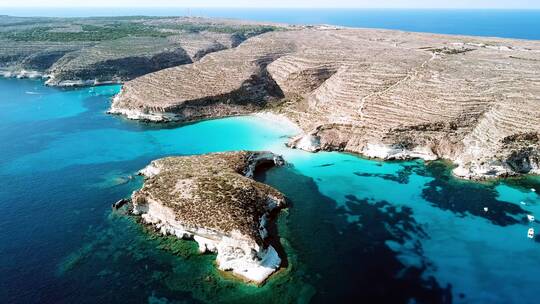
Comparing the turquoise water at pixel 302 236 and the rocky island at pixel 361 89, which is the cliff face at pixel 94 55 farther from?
the turquoise water at pixel 302 236

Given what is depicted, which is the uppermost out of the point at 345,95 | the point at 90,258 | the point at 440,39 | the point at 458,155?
the point at 440,39

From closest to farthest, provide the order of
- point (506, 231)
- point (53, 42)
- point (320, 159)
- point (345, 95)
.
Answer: point (506, 231), point (320, 159), point (345, 95), point (53, 42)

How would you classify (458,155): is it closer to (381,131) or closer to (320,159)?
(381,131)

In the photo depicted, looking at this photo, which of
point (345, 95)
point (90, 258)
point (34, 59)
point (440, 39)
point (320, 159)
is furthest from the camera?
point (34, 59)

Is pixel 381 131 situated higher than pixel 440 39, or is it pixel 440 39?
pixel 440 39

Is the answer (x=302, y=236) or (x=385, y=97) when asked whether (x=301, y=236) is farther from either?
(x=385, y=97)

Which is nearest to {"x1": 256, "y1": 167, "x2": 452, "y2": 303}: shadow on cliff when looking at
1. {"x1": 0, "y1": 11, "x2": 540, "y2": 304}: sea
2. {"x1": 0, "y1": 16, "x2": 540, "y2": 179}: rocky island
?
{"x1": 0, "y1": 11, "x2": 540, "y2": 304}: sea

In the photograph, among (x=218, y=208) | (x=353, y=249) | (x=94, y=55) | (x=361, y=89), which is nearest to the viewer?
(x=353, y=249)

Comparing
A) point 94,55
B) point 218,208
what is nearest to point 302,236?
point 218,208

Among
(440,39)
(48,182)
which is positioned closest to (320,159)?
(48,182)
